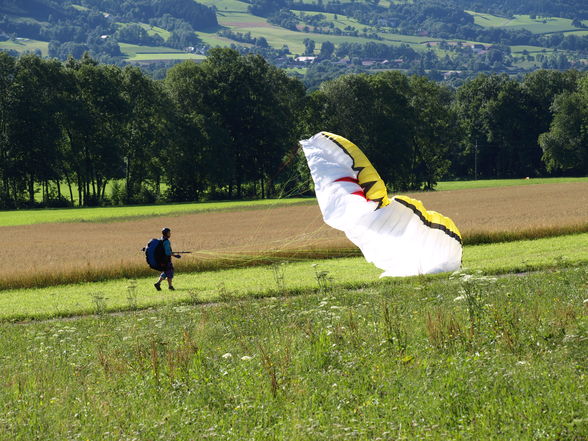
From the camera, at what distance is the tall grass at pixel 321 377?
977 centimetres

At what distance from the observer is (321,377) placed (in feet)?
→ 38.5

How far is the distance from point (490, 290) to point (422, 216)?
2.96 metres

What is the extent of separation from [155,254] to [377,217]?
22.6 feet

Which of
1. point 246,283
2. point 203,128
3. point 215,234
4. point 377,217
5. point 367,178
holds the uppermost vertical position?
point 203,128

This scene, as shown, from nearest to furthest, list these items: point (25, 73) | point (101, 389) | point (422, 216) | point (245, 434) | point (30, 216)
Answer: point (245, 434), point (101, 389), point (422, 216), point (30, 216), point (25, 73)

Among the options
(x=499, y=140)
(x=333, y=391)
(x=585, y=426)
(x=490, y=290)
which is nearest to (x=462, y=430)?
(x=585, y=426)

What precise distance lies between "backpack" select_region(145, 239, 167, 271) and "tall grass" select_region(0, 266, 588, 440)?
22.4 feet

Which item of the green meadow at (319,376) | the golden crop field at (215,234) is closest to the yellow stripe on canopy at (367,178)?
the green meadow at (319,376)

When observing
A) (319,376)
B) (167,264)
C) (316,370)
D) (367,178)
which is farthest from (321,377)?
(167,264)

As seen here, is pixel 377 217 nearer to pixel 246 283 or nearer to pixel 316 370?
pixel 246 283

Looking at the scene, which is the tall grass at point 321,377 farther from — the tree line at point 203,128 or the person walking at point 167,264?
the tree line at point 203,128

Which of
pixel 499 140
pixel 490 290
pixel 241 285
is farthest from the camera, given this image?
pixel 499 140

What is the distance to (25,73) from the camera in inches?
2987

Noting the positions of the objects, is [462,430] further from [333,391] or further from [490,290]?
[490,290]
